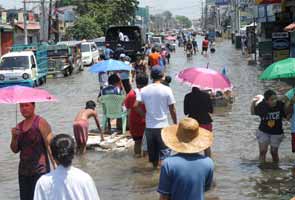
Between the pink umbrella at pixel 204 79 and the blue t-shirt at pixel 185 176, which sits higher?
the pink umbrella at pixel 204 79

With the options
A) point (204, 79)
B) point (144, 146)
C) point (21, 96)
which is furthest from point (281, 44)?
point (21, 96)

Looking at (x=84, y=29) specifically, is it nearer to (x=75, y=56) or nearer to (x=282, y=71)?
(x=75, y=56)

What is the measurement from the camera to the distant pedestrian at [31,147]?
6621 mm

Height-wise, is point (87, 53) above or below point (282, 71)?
below

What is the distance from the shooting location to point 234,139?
13828 millimetres

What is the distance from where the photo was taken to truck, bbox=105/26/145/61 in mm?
39250

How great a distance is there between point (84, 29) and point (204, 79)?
58.4 metres

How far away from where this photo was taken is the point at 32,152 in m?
6.67

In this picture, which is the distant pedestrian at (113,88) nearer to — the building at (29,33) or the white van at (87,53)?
the white van at (87,53)

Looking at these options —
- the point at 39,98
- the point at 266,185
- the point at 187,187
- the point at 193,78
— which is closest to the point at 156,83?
the point at 193,78

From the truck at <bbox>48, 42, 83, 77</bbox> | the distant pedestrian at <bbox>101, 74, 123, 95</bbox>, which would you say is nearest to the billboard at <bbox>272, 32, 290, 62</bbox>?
the truck at <bbox>48, 42, 83, 77</bbox>

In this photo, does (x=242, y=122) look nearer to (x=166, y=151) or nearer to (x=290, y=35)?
(x=166, y=151)

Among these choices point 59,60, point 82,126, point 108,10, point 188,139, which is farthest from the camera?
point 108,10

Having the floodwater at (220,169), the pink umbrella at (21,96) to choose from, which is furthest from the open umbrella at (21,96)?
the floodwater at (220,169)
